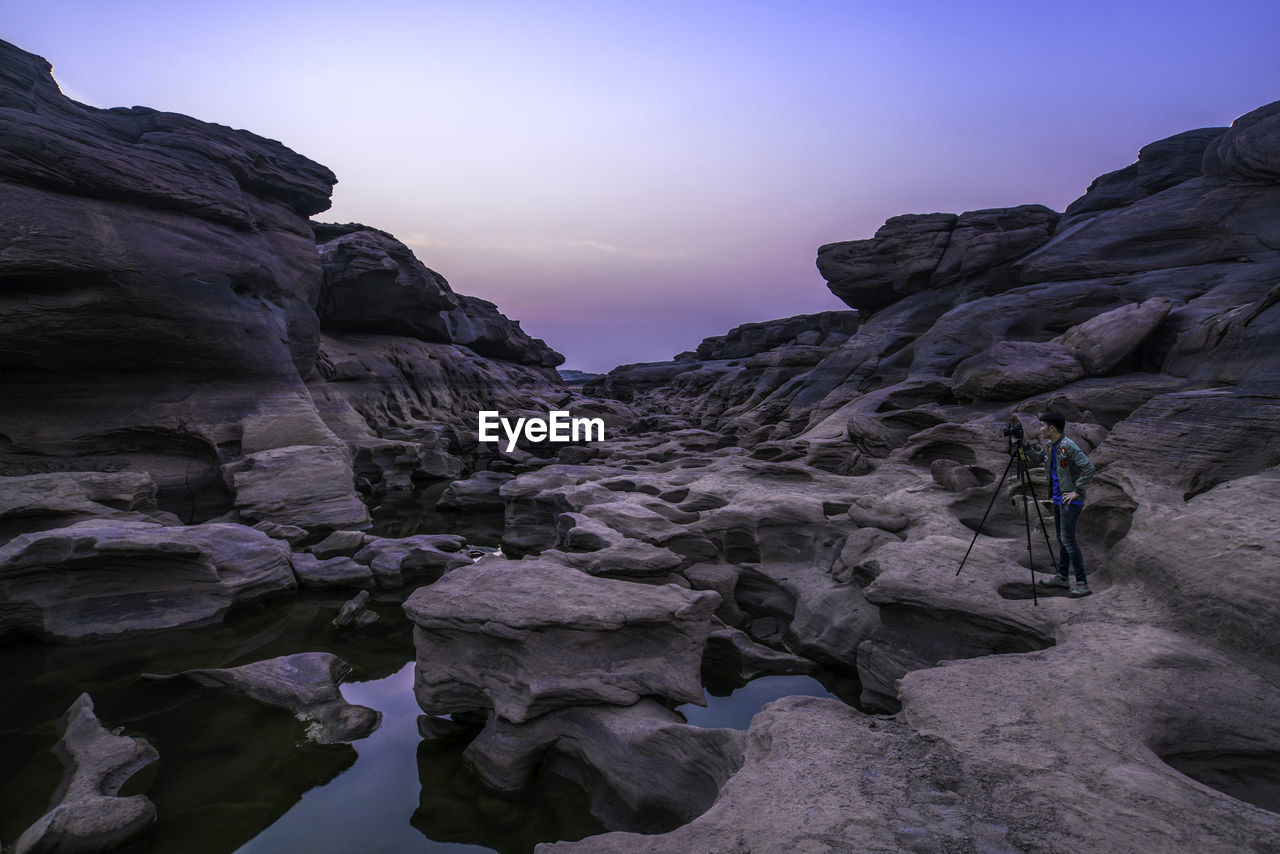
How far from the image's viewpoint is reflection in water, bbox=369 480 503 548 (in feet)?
52.0

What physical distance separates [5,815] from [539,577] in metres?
5.16

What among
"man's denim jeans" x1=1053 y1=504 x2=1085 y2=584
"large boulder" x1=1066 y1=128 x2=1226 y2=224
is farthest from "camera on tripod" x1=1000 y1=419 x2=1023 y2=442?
"large boulder" x1=1066 y1=128 x2=1226 y2=224

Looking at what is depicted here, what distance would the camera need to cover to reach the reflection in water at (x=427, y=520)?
1584 centimetres

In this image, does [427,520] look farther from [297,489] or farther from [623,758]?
[623,758]

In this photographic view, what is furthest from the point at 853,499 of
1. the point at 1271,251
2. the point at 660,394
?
the point at 660,394

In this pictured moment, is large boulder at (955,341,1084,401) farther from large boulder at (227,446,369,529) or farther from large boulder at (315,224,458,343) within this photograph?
large boulder at (315,224,458,343)

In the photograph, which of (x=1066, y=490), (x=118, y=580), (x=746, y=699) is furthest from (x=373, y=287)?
(x=1066, y=490)

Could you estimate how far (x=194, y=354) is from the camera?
16.6 meters

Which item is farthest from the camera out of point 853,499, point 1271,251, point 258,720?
point 1271,251

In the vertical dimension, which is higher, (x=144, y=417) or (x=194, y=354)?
(x=194, y=354)

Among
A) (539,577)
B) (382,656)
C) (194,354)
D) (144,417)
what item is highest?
(194,354)

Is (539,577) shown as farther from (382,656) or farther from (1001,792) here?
(1001,792)

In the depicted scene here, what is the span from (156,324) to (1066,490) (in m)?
20.5

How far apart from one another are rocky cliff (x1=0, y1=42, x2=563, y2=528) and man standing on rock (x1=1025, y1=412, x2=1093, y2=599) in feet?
49.4
